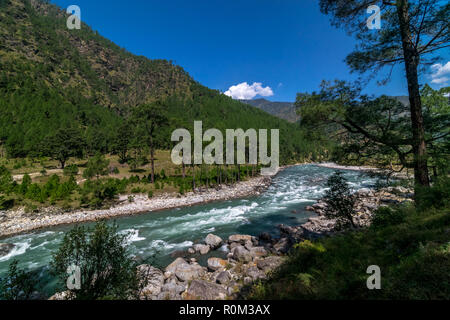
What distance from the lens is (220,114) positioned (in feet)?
458

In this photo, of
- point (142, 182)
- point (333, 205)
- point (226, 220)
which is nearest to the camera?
point (333, 205)

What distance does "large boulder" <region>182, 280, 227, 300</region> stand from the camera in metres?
6.11

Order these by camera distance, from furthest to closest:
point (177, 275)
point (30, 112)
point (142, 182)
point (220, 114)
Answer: point (220, 114) → point (30, 112) → point (142, 182) → point (177, 275)

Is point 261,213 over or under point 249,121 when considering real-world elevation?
under

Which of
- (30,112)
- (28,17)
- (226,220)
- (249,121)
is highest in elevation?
(28,17)

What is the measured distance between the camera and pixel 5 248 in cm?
1168

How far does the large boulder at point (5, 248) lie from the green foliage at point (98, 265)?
1195 cm

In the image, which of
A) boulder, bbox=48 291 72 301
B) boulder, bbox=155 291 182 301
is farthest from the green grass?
boulder, bbox=48 291 72 301

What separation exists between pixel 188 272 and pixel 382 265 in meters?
7.11

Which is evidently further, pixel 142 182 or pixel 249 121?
pixel 249 121

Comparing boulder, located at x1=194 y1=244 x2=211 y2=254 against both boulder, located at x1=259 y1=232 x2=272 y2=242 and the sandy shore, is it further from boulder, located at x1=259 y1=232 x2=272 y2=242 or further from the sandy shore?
the sandy shore

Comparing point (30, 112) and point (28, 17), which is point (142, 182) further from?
point (28, 17)
